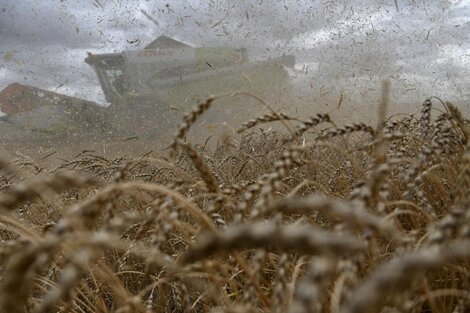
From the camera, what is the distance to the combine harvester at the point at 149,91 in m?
14.2

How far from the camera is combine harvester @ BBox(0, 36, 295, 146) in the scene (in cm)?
1420

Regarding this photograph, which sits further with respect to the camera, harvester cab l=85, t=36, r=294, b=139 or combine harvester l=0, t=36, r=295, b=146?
harvester cab l=85, t=36, r=294, b=139

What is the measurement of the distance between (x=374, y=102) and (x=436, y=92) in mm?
2088

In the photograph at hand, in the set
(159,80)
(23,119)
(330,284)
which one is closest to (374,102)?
(159,80)

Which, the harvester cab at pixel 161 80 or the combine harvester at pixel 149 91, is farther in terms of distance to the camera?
the harvester cab at pixel 161 80

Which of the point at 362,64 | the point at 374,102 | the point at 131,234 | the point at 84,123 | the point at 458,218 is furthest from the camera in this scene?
the point at 84,123

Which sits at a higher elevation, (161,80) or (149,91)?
(161,80)

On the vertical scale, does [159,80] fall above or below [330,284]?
below

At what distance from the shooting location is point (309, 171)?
7.87ft

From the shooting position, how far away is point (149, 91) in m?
14.7

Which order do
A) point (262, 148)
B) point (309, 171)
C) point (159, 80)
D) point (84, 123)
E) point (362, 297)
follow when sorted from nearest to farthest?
point (362, 297) < point (309, 171) < point (262, 148) < point (84, 123) < point (159, 80)

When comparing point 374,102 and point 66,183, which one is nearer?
point 66,183

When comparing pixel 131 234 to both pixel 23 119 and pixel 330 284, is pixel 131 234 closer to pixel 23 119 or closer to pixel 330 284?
pixel 330 284

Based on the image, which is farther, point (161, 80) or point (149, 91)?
point (161, 80)
